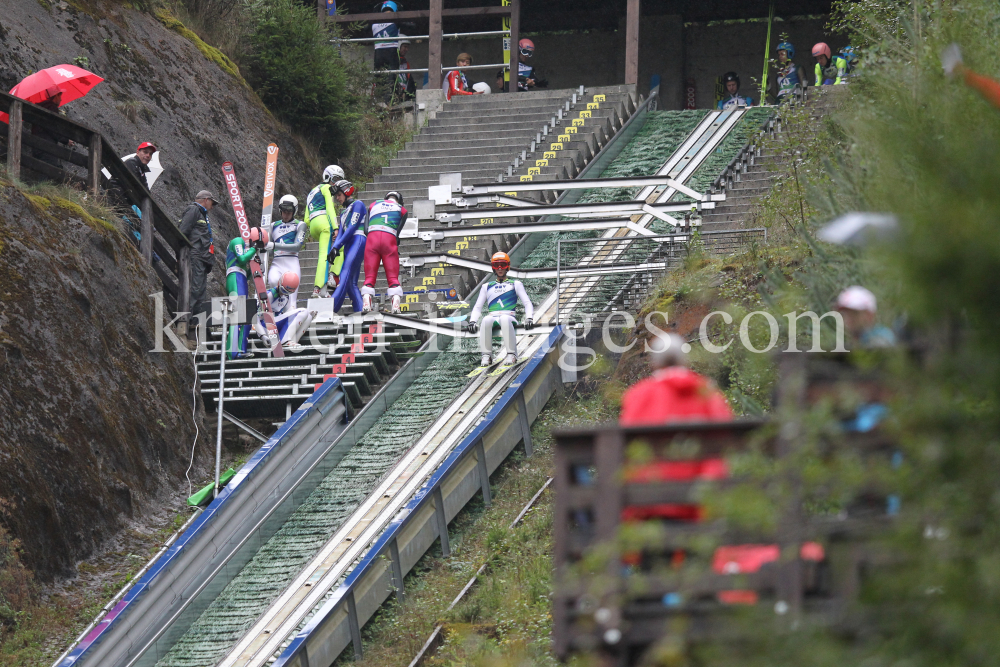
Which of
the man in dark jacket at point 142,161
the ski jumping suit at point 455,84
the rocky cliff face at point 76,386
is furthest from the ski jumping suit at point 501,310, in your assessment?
the ski jumping suit at point 455,84

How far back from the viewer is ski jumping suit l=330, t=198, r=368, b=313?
2214 cm

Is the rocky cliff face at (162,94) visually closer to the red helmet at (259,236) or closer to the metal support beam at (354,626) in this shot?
the red helmet at (259,236)

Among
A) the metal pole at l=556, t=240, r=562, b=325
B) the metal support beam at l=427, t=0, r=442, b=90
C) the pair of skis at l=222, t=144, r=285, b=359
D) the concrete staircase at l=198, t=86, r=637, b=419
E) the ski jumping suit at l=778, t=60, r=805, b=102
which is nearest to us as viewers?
the concrete staircase at l=198, t=86, r=637, b=419

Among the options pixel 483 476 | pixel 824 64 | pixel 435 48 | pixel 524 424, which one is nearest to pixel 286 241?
pixel 524 424

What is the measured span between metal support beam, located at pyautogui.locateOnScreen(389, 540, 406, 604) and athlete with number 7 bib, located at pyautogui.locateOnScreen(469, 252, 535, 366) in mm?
4450

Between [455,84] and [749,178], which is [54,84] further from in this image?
[455,84]

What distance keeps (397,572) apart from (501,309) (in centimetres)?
502

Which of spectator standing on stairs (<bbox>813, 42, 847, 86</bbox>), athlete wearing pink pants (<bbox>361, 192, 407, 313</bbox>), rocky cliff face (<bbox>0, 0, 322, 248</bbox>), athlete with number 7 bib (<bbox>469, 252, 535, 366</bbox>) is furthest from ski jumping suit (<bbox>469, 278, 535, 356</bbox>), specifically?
spectator standing on stairs (<bbox>813, 42, 847, 86</bbox>)

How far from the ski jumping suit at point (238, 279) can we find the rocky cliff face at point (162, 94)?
5.10 meters

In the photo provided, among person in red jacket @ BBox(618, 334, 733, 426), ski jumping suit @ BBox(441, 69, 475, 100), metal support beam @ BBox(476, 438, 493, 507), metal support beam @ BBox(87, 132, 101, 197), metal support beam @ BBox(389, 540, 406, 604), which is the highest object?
ski jumping suit @ BBox(441, 69, 475, 100)

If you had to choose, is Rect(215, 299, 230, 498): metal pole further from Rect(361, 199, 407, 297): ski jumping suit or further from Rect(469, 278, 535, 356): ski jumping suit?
Rect(469, 278, 535, 356): ski jumping suit

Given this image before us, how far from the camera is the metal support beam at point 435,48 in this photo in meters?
36.1

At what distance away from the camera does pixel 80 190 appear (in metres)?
21.1

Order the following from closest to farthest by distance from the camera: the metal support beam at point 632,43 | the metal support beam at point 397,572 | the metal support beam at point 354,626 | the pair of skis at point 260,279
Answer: the metal support beam at point 354,626 → the metal support beam at point 397,572 → the pair of skis at point 260,279 → the metal support beam at point 632,43
